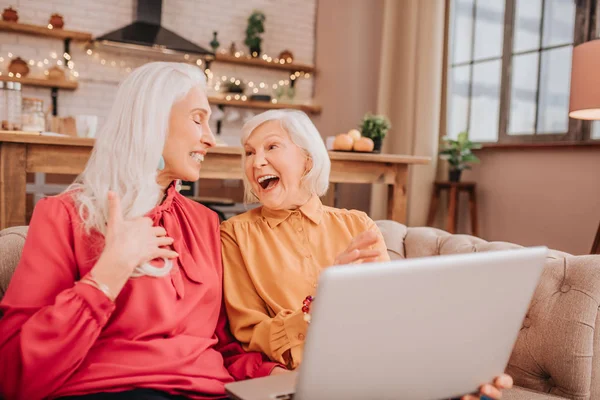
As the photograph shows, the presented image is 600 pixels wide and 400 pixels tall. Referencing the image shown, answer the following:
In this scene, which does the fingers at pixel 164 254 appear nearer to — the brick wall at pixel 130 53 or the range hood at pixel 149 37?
the brick wall at pixel 130 53

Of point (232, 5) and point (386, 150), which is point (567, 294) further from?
point (232, 5)

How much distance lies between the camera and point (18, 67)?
5121mm

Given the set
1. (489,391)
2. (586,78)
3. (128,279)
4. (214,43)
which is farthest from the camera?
(214,43)

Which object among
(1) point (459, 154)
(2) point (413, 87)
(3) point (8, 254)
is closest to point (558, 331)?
(3) point (8, 254)

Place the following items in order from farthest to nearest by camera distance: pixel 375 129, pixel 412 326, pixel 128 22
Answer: pixel 128 22, pixel 375 129, pixel 412 326

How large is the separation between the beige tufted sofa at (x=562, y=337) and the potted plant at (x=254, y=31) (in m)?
4.83

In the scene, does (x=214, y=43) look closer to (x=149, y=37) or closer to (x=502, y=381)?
(x=149, y=37)

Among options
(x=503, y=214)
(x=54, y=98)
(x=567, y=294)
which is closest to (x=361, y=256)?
(x=567, y=294)

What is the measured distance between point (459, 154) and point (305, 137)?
3.08 m

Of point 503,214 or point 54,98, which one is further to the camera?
point 54,98

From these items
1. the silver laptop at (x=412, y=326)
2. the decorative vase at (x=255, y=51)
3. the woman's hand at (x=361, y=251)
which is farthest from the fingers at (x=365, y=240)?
the decorative vase at (x=255, y=51)

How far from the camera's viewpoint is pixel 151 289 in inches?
43.8

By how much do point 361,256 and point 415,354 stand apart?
330 mm

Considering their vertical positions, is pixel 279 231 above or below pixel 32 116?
below
